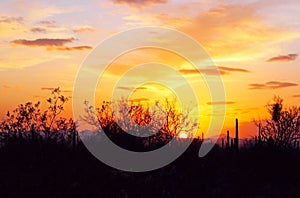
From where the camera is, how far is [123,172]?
23000 mm

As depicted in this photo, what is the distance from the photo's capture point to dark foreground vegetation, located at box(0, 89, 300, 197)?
2061 centimetres

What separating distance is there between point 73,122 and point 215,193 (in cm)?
812

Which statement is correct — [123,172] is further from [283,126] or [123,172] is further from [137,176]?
[283,126]

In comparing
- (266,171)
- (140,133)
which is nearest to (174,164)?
(140,133)

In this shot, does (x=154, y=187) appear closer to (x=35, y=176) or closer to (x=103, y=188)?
(x=103, y=188)

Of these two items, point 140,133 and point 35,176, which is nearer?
point 35,176

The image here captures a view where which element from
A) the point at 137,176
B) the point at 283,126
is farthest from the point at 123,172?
→ the point at 283,126

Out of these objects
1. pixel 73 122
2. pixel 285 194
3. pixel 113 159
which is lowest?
pixel 285 194

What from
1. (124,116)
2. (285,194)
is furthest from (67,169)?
(285,194)

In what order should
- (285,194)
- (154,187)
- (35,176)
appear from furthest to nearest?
(285,194)
(154,187)
(35,176)

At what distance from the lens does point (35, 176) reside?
20.8 meters

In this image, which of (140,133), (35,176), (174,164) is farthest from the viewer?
(140,133)

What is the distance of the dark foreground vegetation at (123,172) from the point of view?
20609 millimetres

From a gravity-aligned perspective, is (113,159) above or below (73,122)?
below
